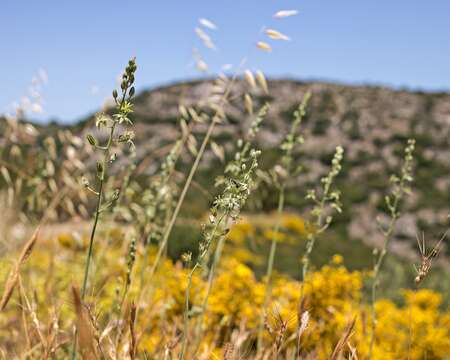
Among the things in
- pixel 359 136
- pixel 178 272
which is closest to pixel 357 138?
pixel 359 136

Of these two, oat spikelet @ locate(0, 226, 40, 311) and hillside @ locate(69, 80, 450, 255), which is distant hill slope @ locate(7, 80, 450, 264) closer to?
hillside @ locate(69, 80, 450, 255)

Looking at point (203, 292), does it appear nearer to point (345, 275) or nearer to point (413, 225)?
point (345, 275)

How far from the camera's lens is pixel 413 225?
24.1m

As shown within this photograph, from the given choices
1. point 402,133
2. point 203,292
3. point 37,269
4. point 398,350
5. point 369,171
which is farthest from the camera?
point 402,133

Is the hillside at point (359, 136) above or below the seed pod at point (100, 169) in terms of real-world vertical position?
below

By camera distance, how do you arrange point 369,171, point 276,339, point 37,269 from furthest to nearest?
point 369,171, point 37,269, point 276,339

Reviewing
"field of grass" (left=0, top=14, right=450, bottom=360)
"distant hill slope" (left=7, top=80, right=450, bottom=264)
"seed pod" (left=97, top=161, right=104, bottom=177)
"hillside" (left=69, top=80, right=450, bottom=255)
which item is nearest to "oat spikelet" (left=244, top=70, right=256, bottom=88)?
"field of grass" (left=0, top=14, right=450, bottom=360)

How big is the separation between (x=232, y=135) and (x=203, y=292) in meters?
28.8

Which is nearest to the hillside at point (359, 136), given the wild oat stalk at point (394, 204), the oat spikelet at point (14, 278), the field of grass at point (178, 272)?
the field of grass at point (178, 272)

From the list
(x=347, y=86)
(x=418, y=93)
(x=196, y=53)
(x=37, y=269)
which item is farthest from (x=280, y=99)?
(x=196, y=53)

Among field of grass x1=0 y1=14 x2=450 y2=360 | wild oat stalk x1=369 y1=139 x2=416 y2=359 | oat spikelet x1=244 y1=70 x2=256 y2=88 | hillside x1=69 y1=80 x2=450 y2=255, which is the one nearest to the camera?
field of grass x1=0 y1=14 x2=450 y2=360

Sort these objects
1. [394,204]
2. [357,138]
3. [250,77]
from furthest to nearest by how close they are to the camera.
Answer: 1. [357,138]
2. [394,204]
3. [250,77]

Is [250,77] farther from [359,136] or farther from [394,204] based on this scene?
[359,136]

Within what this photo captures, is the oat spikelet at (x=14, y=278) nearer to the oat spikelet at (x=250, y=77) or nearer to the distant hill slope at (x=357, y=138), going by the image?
the oat spikelet at (x=250, y=77)
